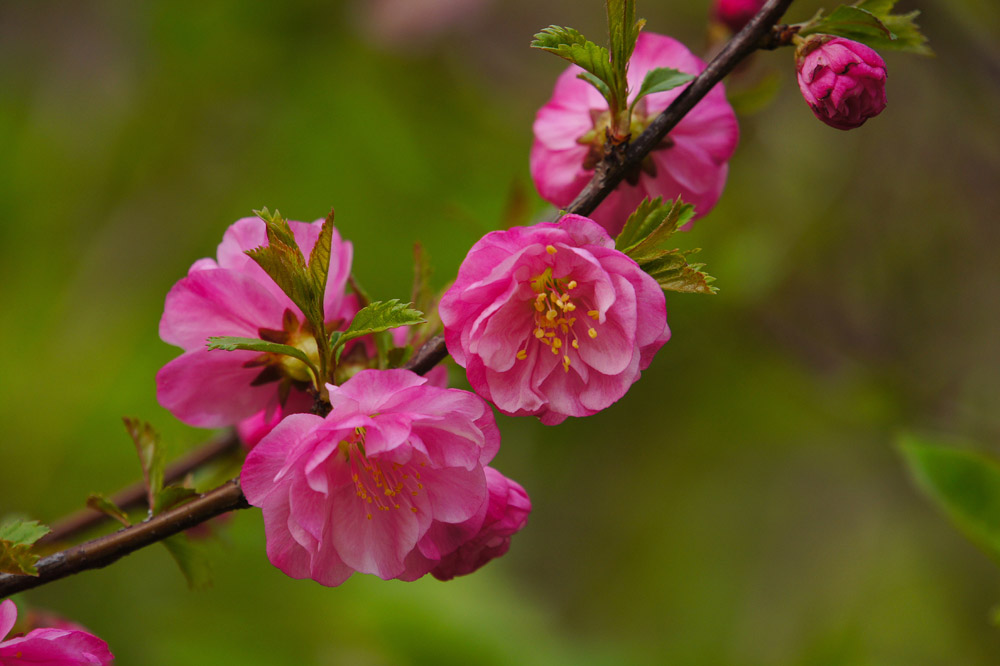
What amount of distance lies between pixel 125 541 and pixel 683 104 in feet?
1.43

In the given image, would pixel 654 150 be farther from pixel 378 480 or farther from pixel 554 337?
pixel 378 480

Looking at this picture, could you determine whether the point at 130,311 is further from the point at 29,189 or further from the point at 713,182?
the point at 713,182

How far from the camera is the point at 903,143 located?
1.54 metres

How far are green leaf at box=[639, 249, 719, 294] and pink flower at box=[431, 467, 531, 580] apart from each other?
17cm

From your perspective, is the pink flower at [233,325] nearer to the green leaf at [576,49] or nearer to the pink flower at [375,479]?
the pink flower at [375,479]

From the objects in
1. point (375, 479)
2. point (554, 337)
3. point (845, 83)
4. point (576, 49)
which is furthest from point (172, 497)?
point (845, 83)

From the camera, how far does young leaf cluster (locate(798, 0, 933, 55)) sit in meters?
0.50

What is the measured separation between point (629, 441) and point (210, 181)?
4.81 feet

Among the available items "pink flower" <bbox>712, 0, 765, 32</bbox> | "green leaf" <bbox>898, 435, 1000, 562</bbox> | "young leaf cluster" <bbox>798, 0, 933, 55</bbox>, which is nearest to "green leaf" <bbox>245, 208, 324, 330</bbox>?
"young leaf cluster" <bbox>798, 0, 933, 55</bbox>

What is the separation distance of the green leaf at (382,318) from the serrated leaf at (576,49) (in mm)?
168

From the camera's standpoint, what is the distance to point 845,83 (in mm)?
473

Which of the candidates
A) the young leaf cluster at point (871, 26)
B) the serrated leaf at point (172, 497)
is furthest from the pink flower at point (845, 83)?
the serrated leaf at point (172, 497)

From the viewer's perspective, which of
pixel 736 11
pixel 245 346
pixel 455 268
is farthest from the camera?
pixel 455 268

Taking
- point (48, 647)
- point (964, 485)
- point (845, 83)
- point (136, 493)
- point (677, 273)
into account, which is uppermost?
point (845, 83)
